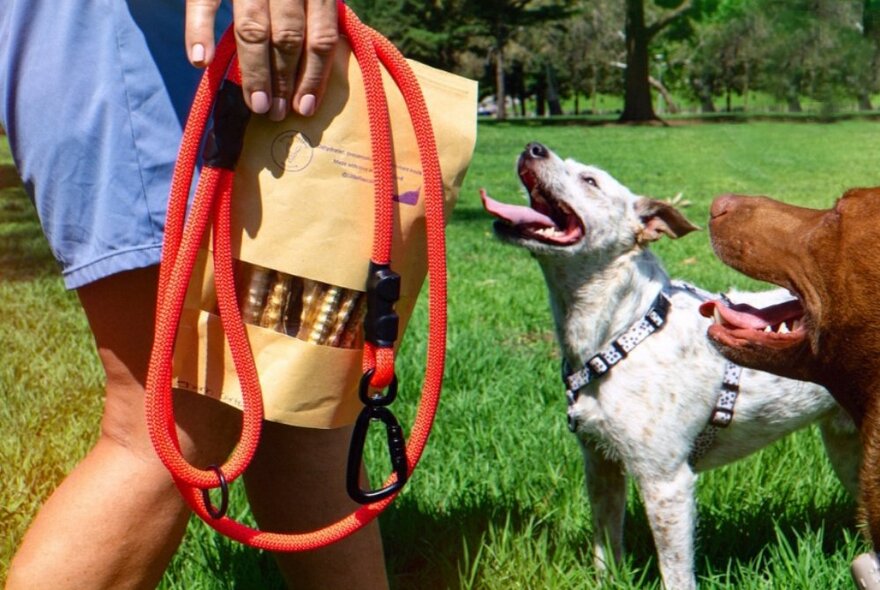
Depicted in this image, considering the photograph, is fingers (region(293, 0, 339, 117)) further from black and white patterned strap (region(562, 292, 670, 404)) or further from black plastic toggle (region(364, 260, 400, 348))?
black and white patterned strap (region(562, 292, 670, 404))

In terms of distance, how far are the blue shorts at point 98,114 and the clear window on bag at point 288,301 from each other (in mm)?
180

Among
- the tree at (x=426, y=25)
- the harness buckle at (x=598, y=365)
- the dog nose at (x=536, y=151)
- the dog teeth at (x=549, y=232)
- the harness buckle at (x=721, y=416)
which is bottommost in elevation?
the harness buckle at (x=721, y=416)

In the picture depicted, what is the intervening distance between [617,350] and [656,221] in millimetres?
477

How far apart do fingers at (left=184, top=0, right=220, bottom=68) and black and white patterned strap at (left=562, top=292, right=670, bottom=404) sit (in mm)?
1649

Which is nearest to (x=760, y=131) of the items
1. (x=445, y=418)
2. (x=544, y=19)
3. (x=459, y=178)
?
(x=544, y=19)

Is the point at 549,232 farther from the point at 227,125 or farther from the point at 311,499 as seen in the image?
the point at 227,125

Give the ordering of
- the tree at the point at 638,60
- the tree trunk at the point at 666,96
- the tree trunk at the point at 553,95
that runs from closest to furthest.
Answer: the tree at the point at 638,60 < the tree trunk at the point at 666,96 < the tree trunk at the point at 553,95

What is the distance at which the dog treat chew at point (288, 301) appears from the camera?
169cm

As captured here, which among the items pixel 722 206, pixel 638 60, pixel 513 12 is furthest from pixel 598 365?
pixel 638 60

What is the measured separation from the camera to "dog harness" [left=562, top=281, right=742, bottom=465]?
9.43 ft

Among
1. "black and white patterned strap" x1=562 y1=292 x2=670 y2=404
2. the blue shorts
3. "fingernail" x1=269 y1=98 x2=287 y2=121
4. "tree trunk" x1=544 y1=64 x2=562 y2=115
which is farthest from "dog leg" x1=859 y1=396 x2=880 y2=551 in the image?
"tree trunk" x1=544 y1=64 x2=562 y2=115

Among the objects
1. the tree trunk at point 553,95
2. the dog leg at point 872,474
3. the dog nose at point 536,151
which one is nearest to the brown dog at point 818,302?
the dog leg at point 872,474

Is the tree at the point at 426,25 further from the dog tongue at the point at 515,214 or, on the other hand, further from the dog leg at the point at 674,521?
the dog leg at the point at 674,521

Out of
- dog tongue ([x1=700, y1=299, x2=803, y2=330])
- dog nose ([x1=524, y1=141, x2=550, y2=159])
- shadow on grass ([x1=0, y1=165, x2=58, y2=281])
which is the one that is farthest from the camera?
shadow on grass ([x1=0, y1=165, x2=58, y2=281])
